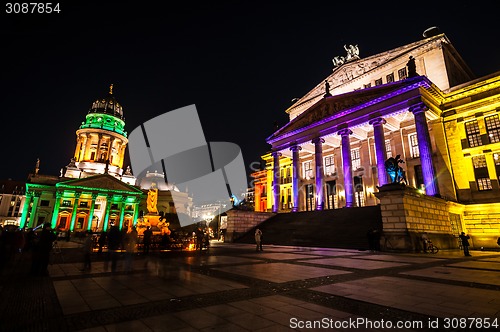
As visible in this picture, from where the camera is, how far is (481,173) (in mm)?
25391

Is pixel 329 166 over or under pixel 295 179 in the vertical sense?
over

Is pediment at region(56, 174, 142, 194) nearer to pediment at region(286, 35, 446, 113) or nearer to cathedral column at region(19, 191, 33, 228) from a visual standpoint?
cathedral column at region(19, 191, 33, 228)

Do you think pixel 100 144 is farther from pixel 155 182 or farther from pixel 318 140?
pixel 318 140

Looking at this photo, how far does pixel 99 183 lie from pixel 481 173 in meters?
70.2

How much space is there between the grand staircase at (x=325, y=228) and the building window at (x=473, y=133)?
43.3 feet

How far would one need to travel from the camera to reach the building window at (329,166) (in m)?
39.6

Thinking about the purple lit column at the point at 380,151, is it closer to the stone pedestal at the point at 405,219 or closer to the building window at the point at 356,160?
the stone pedestal at the point at 405,219

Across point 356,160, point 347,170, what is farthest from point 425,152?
point 356,160

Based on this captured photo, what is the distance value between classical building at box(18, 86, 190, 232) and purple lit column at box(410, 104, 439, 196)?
56647 millimetres

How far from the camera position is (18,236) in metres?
10.4

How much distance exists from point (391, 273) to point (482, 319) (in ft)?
15.0
